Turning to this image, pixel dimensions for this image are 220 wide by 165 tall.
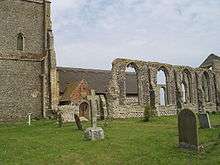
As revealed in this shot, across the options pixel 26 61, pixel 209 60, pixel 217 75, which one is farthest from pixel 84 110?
pixel 209 60

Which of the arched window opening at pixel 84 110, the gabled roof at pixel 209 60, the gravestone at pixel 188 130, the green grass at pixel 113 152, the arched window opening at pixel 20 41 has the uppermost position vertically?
the arched window opening at pixel 20 41

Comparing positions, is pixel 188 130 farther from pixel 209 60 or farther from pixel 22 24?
pixel 209 60

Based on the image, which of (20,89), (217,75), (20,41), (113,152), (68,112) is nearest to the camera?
(113,152)

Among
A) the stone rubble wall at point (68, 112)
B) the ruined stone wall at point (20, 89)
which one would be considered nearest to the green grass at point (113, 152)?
the stone rubble wall at point (68, 112)

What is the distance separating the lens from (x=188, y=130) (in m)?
12.5

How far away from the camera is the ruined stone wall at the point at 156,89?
31219 millimetres

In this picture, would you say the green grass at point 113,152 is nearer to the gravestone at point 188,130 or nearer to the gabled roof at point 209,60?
the gravestone at point 188,130

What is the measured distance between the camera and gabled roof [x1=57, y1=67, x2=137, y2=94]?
133 feet

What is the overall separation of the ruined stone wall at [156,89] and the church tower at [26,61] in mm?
6967

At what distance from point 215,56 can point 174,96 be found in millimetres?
12932

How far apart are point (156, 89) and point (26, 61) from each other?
512 inches

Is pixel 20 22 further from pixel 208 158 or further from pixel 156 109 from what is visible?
pixel 208 158

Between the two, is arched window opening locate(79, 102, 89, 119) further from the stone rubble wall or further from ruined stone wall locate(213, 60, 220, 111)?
ruined stone wall locate(213, 60, 220, 111)

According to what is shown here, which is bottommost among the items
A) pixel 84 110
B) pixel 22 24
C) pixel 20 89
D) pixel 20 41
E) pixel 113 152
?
pixel 113 152
